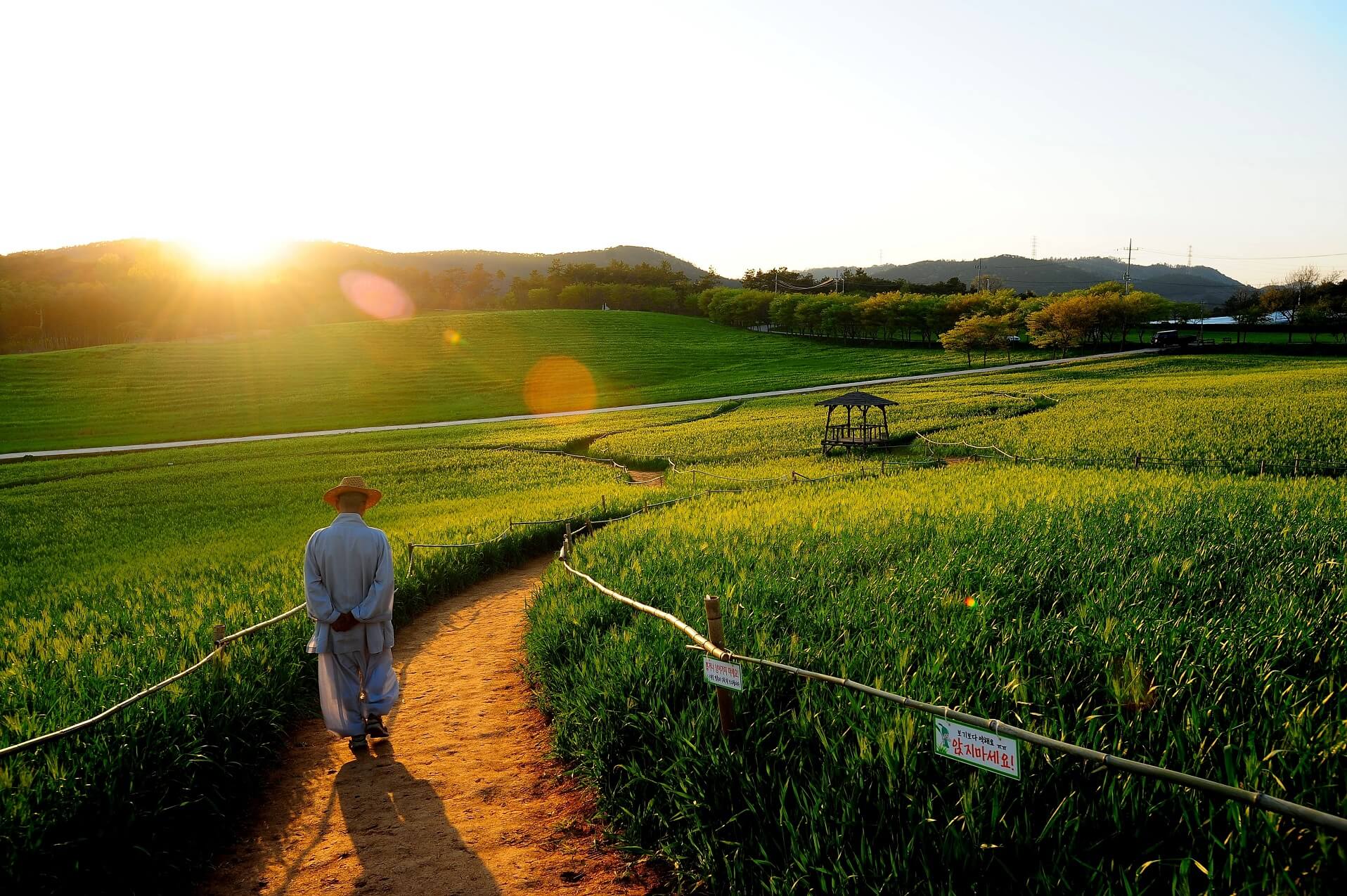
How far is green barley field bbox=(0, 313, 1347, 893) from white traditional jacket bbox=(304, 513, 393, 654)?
824 mm

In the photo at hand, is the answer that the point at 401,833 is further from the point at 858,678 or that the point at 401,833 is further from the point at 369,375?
the point at 369,375

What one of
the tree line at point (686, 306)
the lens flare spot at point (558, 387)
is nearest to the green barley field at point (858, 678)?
the lens flare spot at point (558, 387)

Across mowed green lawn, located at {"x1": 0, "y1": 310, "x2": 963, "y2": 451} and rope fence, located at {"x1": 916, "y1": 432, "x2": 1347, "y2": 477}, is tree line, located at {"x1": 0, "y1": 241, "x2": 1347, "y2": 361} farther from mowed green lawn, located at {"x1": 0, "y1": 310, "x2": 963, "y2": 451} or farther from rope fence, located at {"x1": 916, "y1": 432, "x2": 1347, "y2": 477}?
rope fence, located at {"x1": 916, "y1": 432, "x2": 1347, "y2": 477}

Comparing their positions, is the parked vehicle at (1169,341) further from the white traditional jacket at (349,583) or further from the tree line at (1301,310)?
the white traditional jacket at (349,583)

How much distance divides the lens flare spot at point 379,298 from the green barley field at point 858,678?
156480mm

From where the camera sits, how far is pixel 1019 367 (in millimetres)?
66500

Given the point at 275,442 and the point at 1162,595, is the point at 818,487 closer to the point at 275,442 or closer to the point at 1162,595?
the point at 1162,595

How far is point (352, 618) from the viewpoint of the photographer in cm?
702

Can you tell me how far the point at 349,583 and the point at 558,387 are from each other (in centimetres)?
6522

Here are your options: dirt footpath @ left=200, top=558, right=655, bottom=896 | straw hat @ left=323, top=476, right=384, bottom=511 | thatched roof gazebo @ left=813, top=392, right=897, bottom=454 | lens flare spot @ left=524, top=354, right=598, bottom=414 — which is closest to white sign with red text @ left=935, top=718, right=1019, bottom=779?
dirt footpath @ left=200, top=558, right=655, bottom=896

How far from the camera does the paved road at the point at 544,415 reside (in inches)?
1732

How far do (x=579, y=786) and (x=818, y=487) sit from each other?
12118 mm

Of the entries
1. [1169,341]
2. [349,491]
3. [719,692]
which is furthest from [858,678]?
[1169,341]

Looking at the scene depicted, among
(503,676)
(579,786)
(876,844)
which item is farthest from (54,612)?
(876,844)
